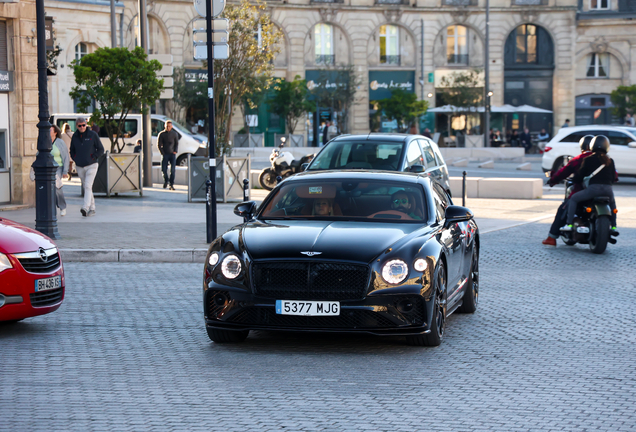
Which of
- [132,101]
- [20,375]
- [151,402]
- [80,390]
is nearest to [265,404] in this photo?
[151,402]

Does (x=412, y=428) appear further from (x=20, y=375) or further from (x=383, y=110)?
(x=383, y=110)

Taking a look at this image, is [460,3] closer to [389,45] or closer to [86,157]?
[389,45]

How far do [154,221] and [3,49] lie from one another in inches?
205

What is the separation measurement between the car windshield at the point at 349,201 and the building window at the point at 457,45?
54.4 metres

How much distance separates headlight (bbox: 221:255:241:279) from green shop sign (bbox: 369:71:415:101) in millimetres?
53579

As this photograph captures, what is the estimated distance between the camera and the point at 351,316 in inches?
267

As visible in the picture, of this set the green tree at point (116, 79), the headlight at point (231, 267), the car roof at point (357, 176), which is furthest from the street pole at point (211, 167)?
the green tree at point (116, 79)

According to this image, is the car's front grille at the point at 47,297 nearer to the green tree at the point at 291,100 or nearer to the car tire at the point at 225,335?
the car tire at the point at 225,335

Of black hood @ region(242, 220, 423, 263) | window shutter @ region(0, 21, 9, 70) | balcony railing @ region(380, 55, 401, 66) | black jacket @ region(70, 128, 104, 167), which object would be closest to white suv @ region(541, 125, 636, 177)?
black jacket @ region(70, 128, 104, 167)

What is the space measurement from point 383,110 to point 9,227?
1959 inches

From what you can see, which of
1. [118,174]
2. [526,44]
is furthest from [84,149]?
[526,44]

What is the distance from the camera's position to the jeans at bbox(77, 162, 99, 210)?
17547mm

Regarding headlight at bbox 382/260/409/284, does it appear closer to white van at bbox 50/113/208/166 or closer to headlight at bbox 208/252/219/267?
headlight at bbox 208/252/219/267

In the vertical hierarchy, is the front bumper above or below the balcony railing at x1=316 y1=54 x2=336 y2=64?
below
